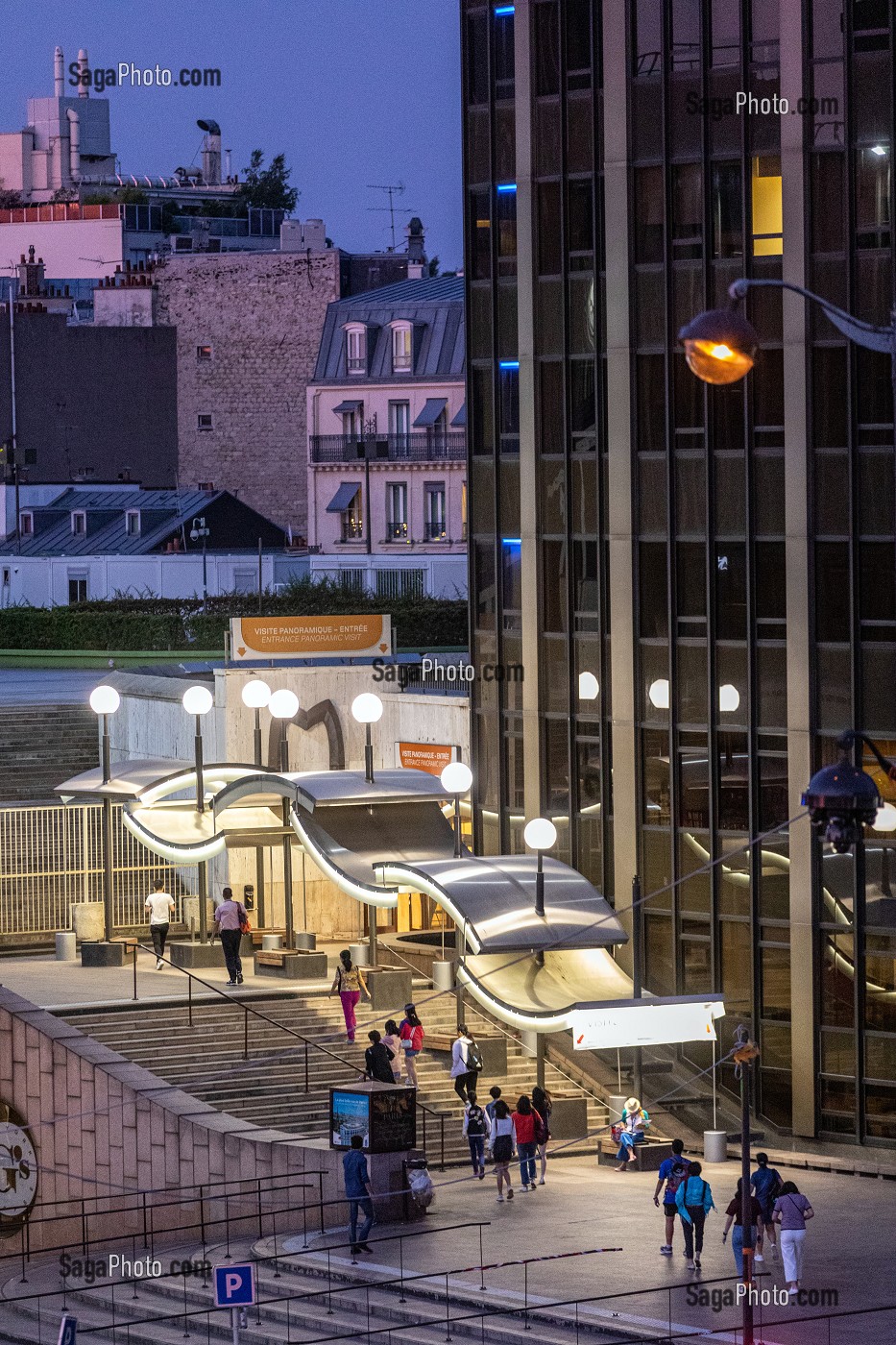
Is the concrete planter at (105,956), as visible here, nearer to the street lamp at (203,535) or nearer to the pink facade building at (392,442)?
the pink facade building at (392,442)

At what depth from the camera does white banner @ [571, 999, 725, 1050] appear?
27.4 m

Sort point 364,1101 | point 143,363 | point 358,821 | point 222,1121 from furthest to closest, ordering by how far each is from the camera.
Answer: point 143,363 → point 358,821 → point 222,1121 → point 364,1101

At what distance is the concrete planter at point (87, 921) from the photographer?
39656 mm

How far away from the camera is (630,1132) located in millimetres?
29766

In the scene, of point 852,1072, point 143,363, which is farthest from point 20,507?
point 852,1072

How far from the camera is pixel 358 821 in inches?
1393

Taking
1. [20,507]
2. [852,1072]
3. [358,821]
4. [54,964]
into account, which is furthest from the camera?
[20,507]

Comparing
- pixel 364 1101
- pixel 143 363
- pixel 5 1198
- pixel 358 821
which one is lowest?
pixel 5 1198

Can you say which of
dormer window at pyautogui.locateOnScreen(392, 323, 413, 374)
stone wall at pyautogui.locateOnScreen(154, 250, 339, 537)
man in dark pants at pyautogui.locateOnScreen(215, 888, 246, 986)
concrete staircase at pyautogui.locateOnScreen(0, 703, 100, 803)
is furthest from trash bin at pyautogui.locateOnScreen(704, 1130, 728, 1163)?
stone wall at pyautogui.locateOnScreen(154, 250, 339, 537)

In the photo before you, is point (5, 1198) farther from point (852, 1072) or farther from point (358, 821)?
point (852, 1072)

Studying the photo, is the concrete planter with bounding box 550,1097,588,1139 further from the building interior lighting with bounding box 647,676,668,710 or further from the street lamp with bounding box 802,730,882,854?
the street lamp with bounding box 802,730,882,854

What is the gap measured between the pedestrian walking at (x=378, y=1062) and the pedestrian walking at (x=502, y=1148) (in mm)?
2046

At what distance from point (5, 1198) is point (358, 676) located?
539 inches

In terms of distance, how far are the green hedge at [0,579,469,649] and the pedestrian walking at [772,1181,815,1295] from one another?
38.0 m
